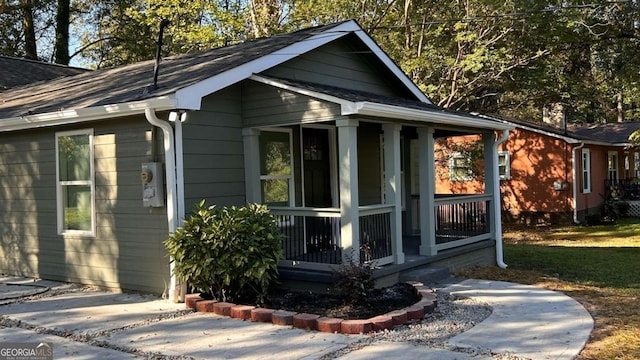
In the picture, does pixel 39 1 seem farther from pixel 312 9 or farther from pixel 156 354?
pixel 156 354

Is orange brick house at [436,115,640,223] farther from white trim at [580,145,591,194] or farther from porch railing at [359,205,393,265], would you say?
porch railing at [359,205,393,265]

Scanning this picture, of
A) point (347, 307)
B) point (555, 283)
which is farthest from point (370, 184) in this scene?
point (347, 307)

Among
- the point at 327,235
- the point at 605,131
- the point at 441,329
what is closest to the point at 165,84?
the point at 327,235

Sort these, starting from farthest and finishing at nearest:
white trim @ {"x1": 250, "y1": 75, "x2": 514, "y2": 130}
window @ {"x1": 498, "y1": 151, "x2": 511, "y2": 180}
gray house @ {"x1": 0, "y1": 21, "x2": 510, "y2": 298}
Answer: window @ {"x1": 498, "y1": 151, "x2": 511, "y2": 180}, gray house @ {"x1": 0, "y1": 21, "x2": 510, "y2": 298}, white trim @ {"x1": 250, "y1": 75, "x2": 514, "y2": 130}

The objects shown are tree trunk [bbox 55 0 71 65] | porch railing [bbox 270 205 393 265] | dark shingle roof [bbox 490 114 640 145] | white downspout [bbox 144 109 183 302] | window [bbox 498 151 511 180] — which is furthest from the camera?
tree trunk [bbox 55 0 71 65]

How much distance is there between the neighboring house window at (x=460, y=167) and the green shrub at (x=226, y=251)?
13261 millimetres

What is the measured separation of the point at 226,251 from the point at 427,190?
11.2ft

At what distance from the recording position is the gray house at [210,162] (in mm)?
6949

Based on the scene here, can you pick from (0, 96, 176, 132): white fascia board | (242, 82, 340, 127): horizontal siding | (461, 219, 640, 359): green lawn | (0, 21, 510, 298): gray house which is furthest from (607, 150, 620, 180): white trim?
(0, 96, 176, 132): white fascia board

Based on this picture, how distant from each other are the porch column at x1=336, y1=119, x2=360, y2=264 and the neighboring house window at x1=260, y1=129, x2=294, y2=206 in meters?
1.80

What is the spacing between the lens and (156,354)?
16.0ft

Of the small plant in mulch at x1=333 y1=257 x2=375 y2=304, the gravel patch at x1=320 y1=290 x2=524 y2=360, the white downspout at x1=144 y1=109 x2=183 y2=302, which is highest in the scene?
the white downspout at x1=144 y1=109 x2=183 y2=302

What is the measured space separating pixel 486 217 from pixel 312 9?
348 inches

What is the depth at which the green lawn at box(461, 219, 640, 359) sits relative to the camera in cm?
533
